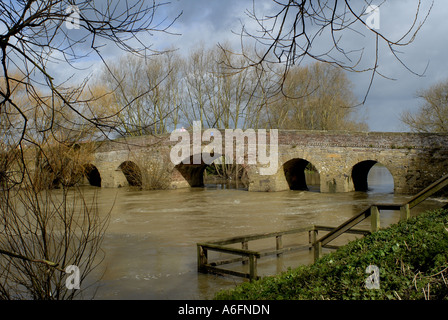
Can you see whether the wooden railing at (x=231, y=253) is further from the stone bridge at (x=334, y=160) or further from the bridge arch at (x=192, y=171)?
the bridge arch at (x=192, y=171)

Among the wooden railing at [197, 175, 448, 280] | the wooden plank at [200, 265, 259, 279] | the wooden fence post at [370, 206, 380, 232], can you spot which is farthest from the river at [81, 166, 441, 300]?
the wooden fence post at [370, 206, 380, 232]

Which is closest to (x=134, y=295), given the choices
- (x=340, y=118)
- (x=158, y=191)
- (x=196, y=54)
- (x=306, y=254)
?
(x=306, y=254)

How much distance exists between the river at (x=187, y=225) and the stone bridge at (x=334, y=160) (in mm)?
906

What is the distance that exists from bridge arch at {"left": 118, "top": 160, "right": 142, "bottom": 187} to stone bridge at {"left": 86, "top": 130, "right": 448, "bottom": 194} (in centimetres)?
9

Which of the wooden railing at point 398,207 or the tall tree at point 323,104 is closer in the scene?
the wooden railing at point 398,207

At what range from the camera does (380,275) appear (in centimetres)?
361

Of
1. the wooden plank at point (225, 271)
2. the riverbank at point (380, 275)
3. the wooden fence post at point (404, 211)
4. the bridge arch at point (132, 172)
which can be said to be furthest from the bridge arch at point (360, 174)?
the riverbank at point (380, 275)

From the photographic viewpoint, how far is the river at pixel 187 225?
23.4ft

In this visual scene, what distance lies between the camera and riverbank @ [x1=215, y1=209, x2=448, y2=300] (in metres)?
3.30

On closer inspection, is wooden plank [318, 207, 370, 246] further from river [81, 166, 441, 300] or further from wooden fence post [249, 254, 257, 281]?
river [81, 166, 441, 300]

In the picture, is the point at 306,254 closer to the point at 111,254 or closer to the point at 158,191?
the point at 111,254

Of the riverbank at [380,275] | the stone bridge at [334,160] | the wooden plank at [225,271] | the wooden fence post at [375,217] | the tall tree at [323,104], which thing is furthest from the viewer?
the tall tree at [323,104]
